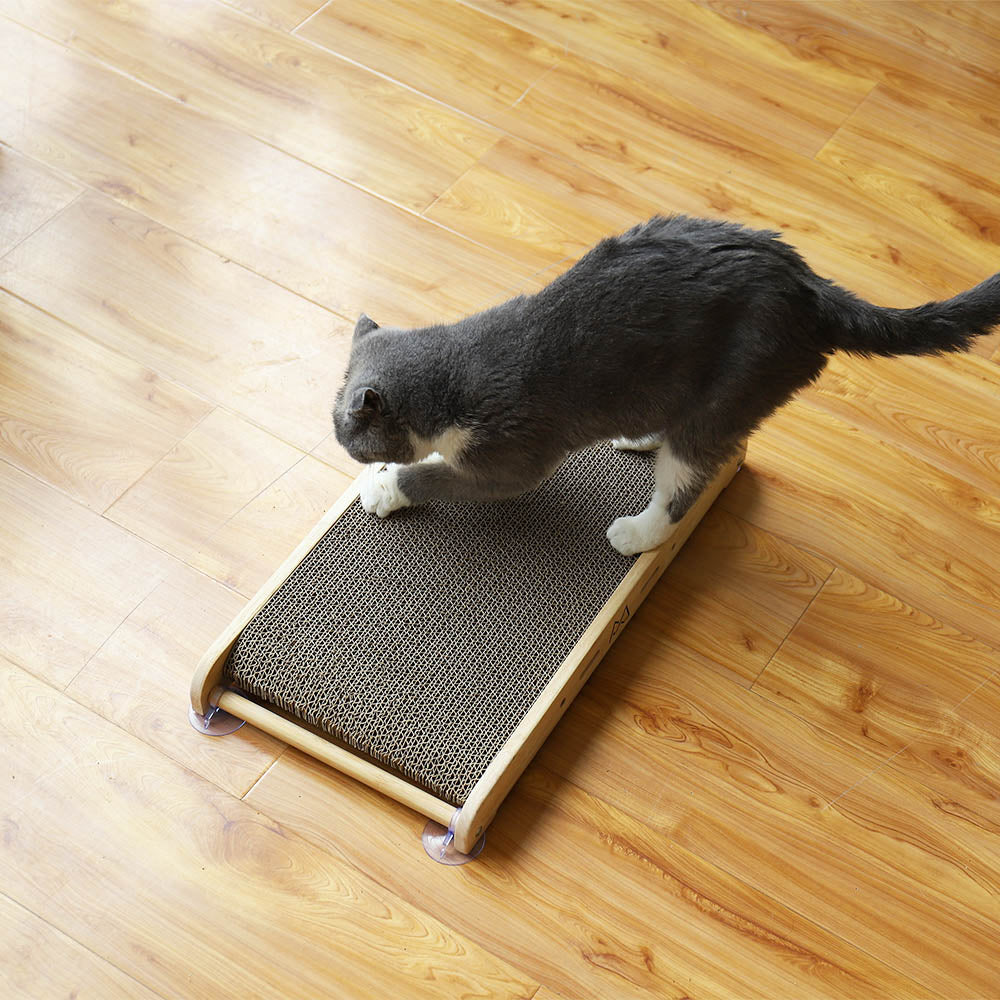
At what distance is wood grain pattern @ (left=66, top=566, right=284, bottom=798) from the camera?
132 centimetres

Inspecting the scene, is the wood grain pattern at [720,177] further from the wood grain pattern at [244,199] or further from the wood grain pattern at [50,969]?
the wood grain pattern at [50,969]

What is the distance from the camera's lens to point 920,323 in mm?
1176

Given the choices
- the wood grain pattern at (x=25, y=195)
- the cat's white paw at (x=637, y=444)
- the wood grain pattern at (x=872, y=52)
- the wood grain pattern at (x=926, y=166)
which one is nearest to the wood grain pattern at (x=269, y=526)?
the cat's white paw at (x=637, y=444)

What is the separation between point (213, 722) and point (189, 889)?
0.67 feet

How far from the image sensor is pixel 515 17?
2072mm

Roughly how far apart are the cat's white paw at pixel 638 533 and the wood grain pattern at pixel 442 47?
3.04ft

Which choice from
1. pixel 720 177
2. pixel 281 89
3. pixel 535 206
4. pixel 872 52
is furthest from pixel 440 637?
pixel 872 52

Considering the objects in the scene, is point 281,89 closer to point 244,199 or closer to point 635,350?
point 244,199

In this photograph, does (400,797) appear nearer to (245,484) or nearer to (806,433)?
(245,484)

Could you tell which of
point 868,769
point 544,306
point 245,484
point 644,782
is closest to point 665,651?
point 644,782

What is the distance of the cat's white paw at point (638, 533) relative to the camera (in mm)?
1386

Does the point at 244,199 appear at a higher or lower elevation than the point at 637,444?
higher

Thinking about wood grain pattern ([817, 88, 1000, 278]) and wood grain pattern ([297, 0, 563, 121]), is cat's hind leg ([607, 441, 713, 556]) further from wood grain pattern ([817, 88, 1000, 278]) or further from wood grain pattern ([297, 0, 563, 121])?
wood grain pattern ([297, 0, 563, 121])

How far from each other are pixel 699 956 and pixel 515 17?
172 cm
